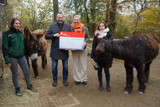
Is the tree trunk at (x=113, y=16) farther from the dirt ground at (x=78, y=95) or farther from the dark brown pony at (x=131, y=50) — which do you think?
the dark brown pony at (x=131, y=50)

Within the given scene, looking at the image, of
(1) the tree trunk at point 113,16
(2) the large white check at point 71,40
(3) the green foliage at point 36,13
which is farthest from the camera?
(3) the green foliage at point 36,13

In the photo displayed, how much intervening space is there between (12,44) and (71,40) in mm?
1420

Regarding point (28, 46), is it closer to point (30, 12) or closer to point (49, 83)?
point (49, 83)

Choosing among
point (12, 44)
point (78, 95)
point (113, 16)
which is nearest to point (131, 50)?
point (78, 95)

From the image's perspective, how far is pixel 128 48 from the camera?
10.1ft

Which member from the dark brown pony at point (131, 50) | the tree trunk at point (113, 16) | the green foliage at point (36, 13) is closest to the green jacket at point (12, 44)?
the dark brown pony at point (131, 50)

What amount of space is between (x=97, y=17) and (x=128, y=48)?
863cm

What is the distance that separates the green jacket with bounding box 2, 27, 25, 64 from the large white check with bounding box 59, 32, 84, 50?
100cm

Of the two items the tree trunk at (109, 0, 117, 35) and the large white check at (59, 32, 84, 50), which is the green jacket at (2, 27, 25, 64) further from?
the tree trunk at (109, 0, 117, 35)

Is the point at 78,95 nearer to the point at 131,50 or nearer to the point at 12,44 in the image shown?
the point at 131,50

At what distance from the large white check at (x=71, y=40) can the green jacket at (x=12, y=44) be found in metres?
1.00

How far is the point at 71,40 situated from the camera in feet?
11.4

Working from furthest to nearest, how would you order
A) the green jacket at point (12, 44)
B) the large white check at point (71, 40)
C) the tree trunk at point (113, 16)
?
the tree trunk at point (113, 16) < the large white check at point (71, 40) < the green jacket at point (12, 44)

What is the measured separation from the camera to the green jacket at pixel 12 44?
2955 mm
